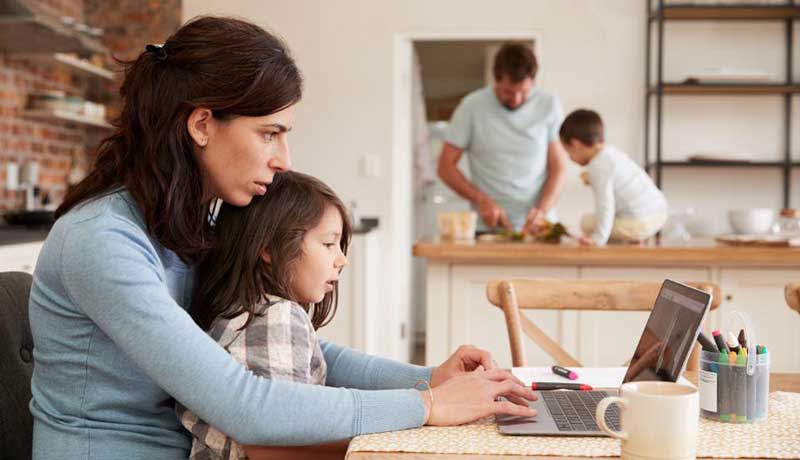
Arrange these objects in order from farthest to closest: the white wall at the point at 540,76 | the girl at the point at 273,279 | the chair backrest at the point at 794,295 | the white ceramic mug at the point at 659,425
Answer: the white wall at the point at 540,76 < the chair backrest at the point at 794,295 < the girl at the point at 273,279 < the white ceramic mug at the point at 659,425

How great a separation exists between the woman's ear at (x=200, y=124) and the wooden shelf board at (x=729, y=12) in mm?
4110

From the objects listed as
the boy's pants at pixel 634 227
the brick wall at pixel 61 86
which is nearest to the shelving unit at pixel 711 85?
the boy's pants at pixel 634 227

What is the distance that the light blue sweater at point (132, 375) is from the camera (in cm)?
110

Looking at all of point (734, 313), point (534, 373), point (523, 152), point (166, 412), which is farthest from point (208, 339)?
point (523, 152)

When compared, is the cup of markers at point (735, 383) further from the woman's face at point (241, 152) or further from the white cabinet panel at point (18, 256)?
the white cabinet panel at point (18, 256)

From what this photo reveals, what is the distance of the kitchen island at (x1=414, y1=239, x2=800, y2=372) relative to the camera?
289 cm

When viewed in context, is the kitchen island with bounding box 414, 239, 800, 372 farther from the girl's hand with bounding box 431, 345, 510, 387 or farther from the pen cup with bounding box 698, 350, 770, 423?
the pen cup with bounding box 698, 350, 770, 423

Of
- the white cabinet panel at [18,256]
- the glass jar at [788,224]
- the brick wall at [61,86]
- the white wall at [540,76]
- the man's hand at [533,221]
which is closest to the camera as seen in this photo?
the white cabinet panel at [18,256]

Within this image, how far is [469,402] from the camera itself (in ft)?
3.81

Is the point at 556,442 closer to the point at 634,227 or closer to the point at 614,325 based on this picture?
the point at 614,325

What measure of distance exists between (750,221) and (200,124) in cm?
254

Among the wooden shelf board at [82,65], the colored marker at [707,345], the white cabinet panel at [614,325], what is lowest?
the white cabinet panel at [614,325]

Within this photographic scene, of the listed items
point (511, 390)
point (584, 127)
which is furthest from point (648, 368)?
point (584, 127)

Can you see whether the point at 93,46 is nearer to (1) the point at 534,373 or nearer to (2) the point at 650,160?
(2) the point at 650,160
